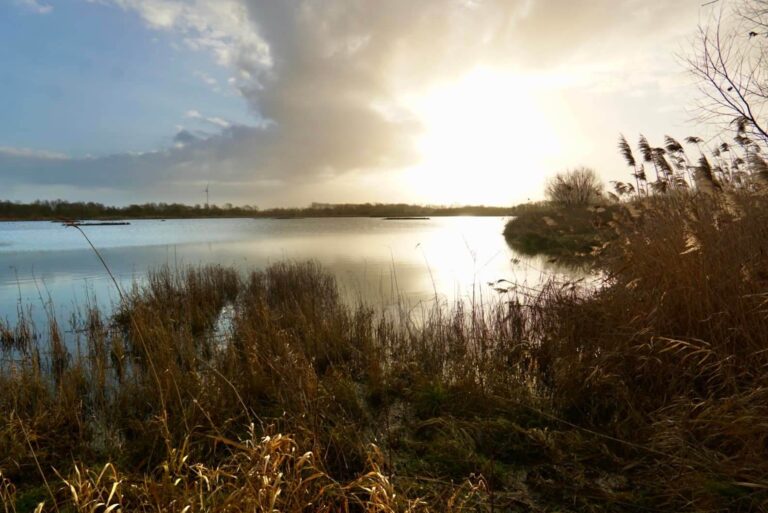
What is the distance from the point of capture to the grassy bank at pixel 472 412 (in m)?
2.00

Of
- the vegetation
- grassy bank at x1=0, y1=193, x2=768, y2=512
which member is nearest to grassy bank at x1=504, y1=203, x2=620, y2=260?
the vegetation

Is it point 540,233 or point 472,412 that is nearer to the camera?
point 472,412

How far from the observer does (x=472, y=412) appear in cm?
347

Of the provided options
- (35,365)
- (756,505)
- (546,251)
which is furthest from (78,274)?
(546,251)

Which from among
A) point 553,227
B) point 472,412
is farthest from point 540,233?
point 472,412

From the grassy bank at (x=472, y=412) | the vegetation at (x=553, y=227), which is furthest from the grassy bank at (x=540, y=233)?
the grassy bank at (x=472, y=412)

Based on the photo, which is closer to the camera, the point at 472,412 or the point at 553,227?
the point at 472,412

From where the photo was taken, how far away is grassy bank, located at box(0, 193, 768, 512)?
2002 mm

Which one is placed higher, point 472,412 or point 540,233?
point 540,233

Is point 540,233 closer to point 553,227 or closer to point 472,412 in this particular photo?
point 553,227

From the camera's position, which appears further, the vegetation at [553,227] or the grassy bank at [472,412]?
the vegetation at [553,227]

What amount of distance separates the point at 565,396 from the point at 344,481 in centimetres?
207

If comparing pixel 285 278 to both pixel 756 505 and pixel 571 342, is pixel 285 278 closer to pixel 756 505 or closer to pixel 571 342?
pixel 571 342

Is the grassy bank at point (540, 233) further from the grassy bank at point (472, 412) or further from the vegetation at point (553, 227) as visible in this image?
the grassy bank at point (472, 412)
